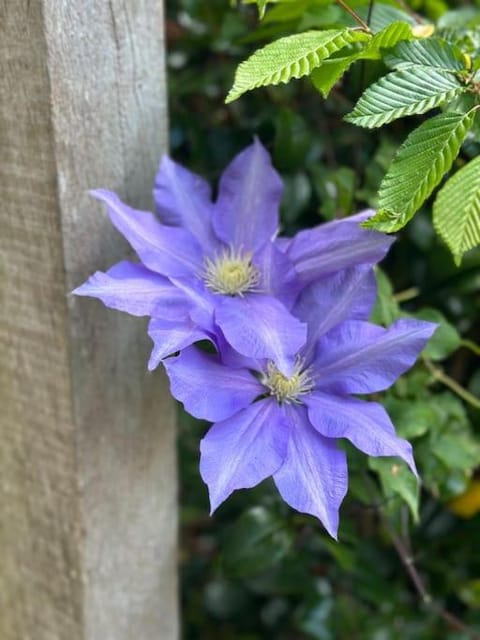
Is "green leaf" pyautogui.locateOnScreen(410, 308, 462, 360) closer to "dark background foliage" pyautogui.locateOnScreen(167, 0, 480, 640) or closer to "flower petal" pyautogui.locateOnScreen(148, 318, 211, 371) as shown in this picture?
"dark background foliage" pyautogui.locateOnScreen(167, 0, 480, 640)

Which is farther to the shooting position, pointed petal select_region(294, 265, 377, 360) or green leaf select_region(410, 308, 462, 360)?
green leaf select_region(410, 308, 462, 360)

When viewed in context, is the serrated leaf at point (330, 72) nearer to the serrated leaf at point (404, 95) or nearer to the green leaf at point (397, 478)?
the serrated leaf at point (404, 95)

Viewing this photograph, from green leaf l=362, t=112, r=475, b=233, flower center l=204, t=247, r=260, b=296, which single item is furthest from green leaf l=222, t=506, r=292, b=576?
green leaf l=362, t=112, r=475, b=233

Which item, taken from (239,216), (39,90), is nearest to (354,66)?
(239,216)

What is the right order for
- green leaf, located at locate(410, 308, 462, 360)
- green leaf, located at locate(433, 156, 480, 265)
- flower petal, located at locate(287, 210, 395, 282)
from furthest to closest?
green leaf, located at locate(410, 308, 462, 360) < flower petal, located at locate(287, 210, 395, 282) < green leaf, located at locate(433, 156, 480, 265)

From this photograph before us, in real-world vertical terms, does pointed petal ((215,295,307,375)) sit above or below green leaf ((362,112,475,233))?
below

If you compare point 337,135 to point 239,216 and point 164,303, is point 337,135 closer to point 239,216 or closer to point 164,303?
point 239,216

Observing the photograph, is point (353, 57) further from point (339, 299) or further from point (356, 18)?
point (339, 299)

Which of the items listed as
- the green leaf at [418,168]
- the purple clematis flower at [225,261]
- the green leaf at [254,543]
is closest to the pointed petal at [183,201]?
the purple clematis flower at [225,261]
